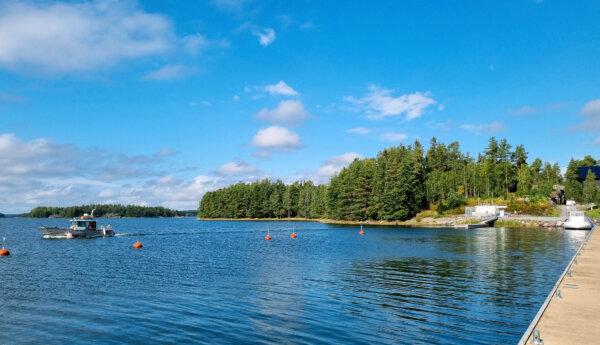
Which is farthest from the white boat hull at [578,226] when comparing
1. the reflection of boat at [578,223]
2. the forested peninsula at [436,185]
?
the forested peninsula at [436,185]

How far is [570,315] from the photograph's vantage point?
799 inches

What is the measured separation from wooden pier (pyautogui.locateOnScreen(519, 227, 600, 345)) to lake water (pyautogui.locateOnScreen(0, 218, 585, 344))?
214cm

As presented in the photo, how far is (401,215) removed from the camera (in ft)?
519

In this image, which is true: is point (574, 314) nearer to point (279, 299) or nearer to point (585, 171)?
point (279, 299)

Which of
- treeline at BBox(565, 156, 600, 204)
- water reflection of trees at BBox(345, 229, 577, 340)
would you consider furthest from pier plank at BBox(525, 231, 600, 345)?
treeline at BBox(565, 156, 600, 204)

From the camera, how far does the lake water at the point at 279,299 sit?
22.7 m

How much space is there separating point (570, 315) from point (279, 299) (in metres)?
17.6

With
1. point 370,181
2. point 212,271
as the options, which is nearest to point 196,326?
point 212,271

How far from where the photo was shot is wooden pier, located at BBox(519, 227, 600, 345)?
54.4 ft

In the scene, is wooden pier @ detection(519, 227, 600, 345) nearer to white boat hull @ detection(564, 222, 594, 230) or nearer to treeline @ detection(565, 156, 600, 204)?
white boat hull @ detection(564, 222, 594, 230)

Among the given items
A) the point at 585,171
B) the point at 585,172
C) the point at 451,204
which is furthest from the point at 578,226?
the point at 585,171

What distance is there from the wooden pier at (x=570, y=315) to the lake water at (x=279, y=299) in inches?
84.4

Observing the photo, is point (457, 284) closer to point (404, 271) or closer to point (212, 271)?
point (404, 271)

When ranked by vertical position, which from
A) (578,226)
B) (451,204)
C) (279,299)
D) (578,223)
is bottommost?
(279,299)
